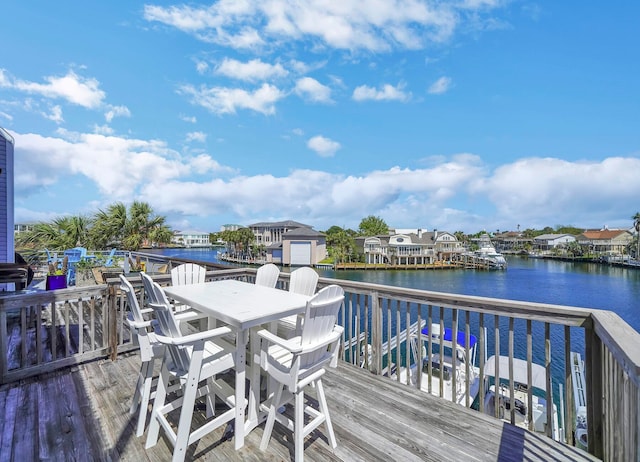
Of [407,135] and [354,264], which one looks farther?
[354,264]

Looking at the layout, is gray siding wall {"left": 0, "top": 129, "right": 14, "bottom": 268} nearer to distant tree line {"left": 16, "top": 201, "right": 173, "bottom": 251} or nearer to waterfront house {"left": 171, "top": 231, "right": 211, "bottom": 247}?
distant tree line {"left": 16, "top": 201, "right": 173, "bottom": 251}

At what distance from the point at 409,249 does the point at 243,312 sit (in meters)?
44.8

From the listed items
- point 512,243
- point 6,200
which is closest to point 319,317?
point 6,200

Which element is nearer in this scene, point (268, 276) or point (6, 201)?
point (268, 276)

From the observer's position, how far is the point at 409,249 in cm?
4422

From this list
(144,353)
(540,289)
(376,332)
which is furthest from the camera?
(540,289)

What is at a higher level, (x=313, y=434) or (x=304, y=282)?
(x=304, y=282)

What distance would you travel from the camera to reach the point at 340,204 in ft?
180

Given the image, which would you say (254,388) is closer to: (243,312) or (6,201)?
(243,312)

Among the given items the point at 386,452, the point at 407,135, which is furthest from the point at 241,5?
the point at 407,135

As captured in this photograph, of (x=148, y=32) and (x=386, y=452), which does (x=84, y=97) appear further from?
(x=386, y=452)

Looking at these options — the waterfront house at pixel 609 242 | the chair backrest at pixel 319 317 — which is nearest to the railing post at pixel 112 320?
the chair backrest at pixel 319 317

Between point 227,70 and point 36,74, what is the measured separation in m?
5.04

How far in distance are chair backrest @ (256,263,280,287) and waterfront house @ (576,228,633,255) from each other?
72407mm
